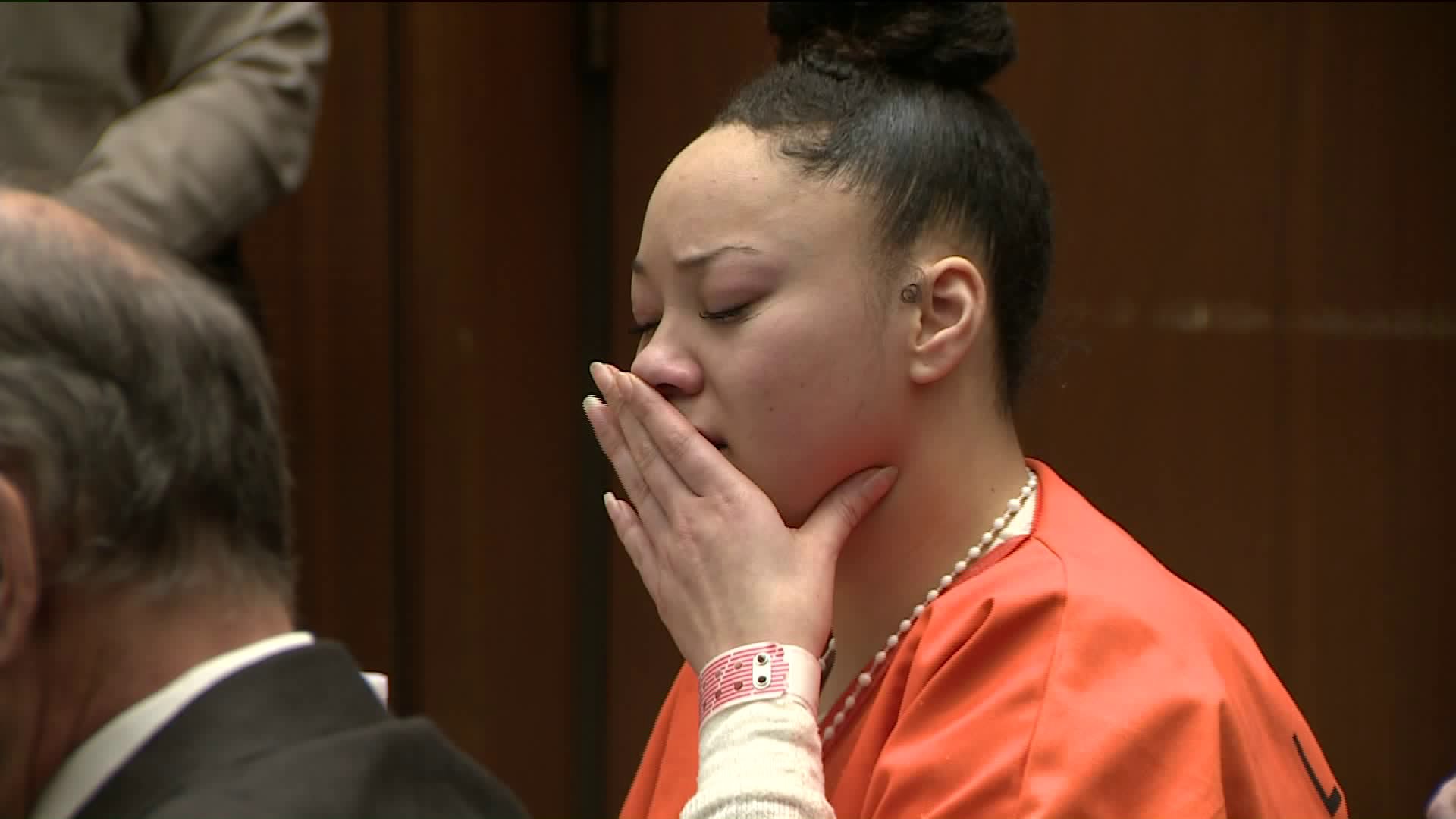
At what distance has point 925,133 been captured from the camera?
129 cm

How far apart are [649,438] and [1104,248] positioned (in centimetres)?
109

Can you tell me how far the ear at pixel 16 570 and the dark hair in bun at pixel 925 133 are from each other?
25.2 inches

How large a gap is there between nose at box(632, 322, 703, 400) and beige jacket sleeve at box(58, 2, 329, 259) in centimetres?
85

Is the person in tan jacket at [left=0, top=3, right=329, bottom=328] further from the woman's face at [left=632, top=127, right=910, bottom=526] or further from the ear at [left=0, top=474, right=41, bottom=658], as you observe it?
the ear at [left=0, top=474, right=41, bottom=658]

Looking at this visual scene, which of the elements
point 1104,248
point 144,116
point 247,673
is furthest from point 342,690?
point 1104,248

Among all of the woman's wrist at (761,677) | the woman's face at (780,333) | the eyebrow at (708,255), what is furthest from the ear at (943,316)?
the woman's wrist at (761,677)

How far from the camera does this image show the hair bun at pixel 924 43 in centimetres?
134

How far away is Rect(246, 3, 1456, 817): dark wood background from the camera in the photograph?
209 cm

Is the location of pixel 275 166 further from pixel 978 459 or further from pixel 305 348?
pixel 978 459

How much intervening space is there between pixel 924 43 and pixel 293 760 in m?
0.79

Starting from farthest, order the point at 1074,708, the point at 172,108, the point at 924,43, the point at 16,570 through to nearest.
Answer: the point at 172,108 → the point at 924,43 → the point at 1074,708 → the point at 16,570

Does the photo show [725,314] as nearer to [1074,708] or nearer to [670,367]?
[670,367]

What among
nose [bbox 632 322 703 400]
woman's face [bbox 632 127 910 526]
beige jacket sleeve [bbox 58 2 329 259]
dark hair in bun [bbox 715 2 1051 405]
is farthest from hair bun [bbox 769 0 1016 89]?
beige jacket sleeve [bbox 58 2 329 259]

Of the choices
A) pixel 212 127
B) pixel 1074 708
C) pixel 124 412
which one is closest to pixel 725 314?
pixel 1074 708
